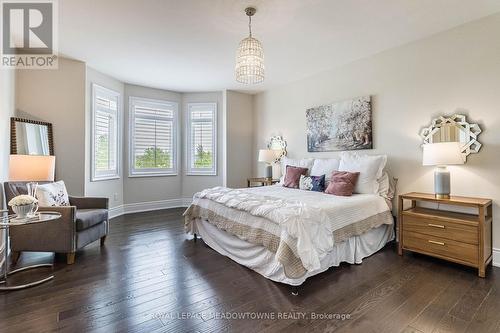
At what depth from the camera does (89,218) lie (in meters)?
2.91

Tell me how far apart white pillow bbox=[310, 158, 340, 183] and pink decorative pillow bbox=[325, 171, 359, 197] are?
11.1 inches

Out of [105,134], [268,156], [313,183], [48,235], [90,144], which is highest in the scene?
[105,134]

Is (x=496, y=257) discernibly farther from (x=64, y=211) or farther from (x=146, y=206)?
(x=146, y=206)

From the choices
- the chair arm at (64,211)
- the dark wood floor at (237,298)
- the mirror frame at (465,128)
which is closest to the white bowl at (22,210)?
the chair arm at (64,211)

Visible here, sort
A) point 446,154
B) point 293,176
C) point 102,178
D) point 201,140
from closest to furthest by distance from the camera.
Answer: point 446,154, point 293,176, point 102,178, point 201,140

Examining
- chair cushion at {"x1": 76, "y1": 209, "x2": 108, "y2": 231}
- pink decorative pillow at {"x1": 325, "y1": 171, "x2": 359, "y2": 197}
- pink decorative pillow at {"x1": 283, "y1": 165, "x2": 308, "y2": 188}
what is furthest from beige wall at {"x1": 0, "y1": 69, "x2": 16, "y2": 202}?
pink decorative pillow at {"x1": 325, "y1": 171, "x2": 359, "y2": 197}

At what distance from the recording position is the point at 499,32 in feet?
8.53

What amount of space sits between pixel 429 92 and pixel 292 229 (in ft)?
8.25

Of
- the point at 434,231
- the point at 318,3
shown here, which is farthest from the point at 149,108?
the point at 434,231

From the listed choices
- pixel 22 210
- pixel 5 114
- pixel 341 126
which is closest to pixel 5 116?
pixel 5 114

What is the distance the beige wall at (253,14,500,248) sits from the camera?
2.66m

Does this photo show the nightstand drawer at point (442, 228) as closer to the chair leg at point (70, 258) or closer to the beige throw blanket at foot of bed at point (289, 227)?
the beige throw blanket at foot of bed at point (289, 227)

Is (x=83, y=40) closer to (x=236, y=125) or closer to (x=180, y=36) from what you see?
(x=180, y=36)

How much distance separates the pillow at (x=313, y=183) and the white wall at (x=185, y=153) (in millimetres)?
2333
